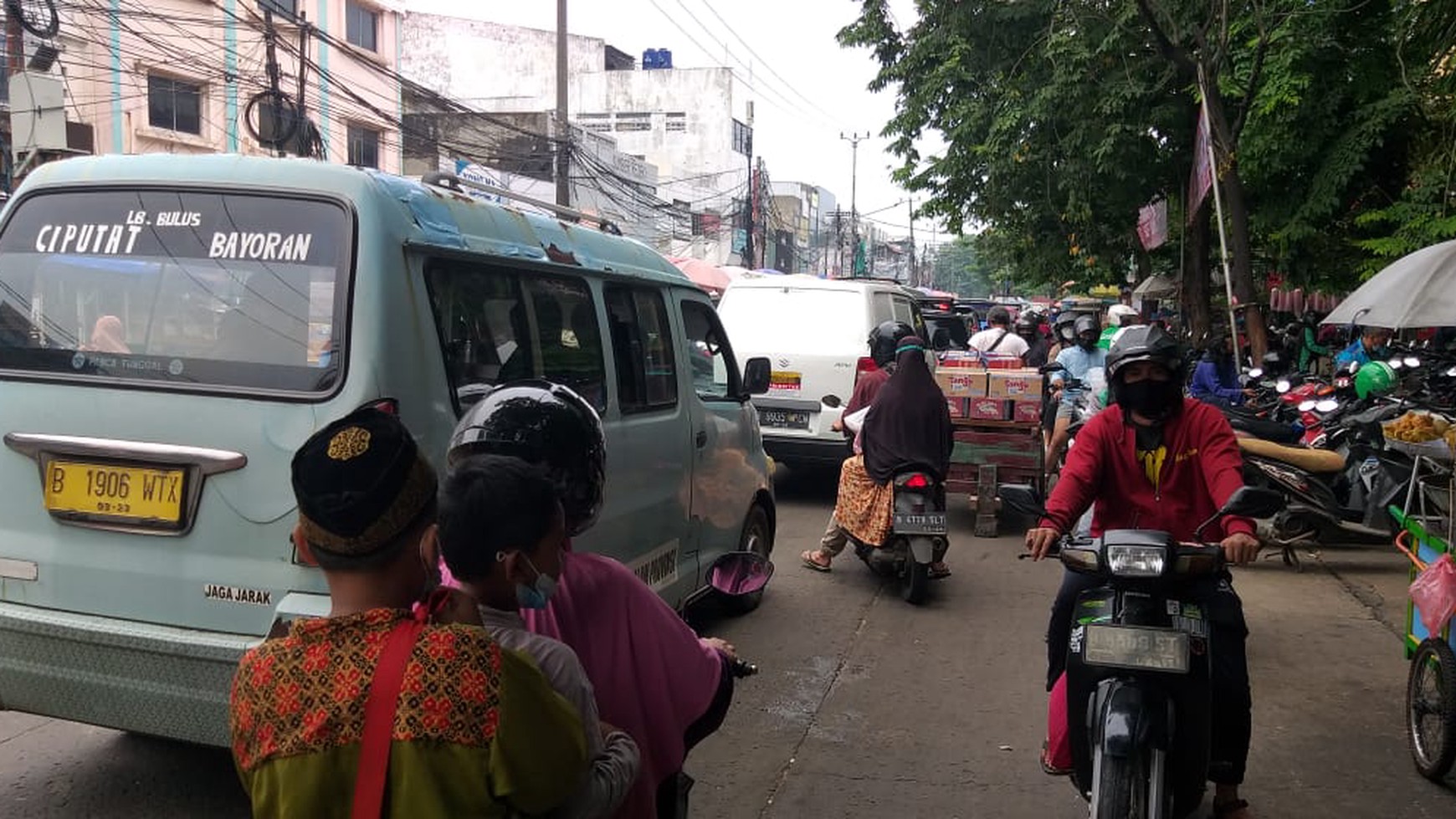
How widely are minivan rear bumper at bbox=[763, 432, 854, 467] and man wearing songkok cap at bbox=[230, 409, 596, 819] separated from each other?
25.7 ft

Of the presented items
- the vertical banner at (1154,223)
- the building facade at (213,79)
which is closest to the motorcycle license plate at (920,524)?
the building facade at (213,79)

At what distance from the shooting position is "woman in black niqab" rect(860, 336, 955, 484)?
20.9 feet

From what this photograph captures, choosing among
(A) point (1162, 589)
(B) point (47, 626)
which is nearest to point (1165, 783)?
Result: (A) point (1162, 589)

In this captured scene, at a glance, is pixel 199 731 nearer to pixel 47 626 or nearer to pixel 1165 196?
pixel 47 626

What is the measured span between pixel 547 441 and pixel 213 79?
2266 centimetres

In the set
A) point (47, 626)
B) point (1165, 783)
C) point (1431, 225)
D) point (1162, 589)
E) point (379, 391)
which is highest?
point (1431, 225)

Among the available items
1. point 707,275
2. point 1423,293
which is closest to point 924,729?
point 1423,293

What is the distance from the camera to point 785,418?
949cm

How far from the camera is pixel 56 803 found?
→ 3.56 m

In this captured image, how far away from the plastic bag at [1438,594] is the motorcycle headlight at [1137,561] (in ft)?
5.07

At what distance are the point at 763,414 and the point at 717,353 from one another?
11.9 ft

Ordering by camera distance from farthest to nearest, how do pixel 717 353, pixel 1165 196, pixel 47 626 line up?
pixel 1165 196 < pixel 717 353 < pixel 47 626

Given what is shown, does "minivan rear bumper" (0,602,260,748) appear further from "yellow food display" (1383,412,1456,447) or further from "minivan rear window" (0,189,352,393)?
"yellow food display" (1383,412,1456,447)

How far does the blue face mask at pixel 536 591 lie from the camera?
1.70 meters
